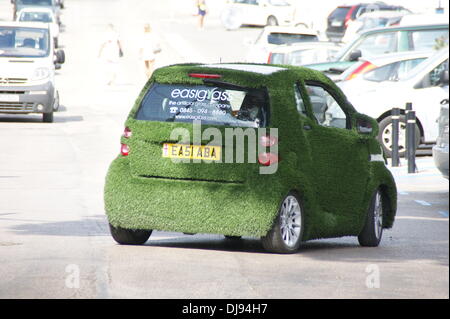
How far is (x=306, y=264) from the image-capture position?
9953mm

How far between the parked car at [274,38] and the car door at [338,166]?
22264mm

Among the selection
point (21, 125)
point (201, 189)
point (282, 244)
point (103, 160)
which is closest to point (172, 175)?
point (201, 189)

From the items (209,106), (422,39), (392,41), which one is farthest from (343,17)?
(209,106)

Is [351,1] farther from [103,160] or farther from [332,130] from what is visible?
[332,130]

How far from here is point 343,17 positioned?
5412cm

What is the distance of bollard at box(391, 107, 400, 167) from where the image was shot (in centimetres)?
1950

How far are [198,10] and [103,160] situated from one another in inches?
1581

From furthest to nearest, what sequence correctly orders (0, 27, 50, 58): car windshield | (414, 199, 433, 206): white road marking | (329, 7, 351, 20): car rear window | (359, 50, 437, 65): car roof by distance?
(329, 7, 351, 20): car rear window → (0, 27, 50, 58): car windshield → (359, 50, 437, 65): car roof → (414, 199, 433, 206): white road marking

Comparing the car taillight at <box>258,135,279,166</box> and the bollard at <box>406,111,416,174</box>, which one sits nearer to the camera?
the car taillight at <box>258,135,279,166</box>

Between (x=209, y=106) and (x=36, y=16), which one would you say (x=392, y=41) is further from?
(x=36, y=16)

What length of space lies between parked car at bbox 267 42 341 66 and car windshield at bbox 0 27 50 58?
590cm

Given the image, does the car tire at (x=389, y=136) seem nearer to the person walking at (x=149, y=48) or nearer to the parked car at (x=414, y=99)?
the parked car at (x=414, y=99)

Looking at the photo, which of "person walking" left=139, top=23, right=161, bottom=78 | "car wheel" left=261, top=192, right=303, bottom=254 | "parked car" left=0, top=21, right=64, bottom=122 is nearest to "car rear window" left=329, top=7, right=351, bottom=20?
"person walking" left=139, top=23, right=161, bottom=78

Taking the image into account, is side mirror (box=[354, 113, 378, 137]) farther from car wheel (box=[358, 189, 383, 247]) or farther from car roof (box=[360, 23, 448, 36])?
car roof (box=[360, 23, 448, 36])
